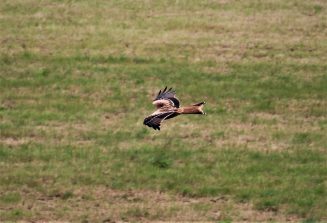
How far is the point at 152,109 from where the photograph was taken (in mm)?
19750

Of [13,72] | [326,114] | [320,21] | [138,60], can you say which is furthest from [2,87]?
[320,21]

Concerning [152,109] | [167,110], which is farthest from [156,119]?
[152,109]

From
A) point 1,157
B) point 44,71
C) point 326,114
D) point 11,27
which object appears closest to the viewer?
point 1,157

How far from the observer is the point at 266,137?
18.8 m

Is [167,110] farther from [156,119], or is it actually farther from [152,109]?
[152,109]

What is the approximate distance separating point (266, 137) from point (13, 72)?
6.12 metres

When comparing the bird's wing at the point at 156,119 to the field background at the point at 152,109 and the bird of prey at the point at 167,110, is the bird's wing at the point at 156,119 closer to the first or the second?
the bird of prey at the point at 167,110

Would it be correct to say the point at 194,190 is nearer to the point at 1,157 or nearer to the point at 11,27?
the point at 1,157

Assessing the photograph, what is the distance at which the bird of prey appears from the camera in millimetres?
10141

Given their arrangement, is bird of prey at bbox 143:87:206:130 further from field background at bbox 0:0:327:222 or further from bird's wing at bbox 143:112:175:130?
field background at bbox 0:0:327:222

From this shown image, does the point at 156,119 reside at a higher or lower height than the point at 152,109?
lower

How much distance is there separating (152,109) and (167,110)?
8746 mm

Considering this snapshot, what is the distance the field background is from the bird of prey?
4502 mm

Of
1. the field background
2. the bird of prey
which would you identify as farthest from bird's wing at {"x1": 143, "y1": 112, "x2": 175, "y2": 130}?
the field background
